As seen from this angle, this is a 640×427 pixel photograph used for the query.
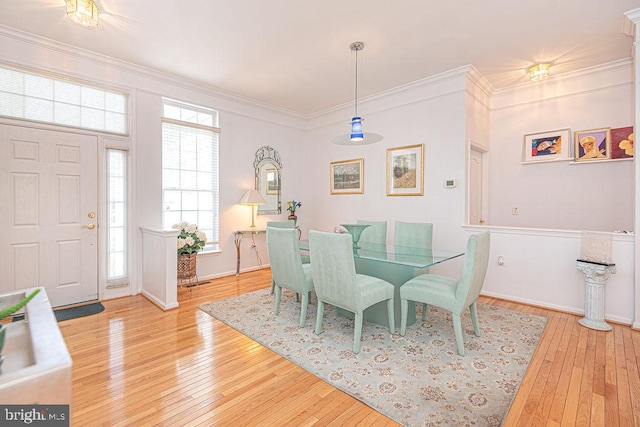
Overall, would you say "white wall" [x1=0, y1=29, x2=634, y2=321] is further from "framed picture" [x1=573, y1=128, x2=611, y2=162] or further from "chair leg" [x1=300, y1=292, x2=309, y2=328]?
"chair leg" [x1=300, y1=292, x2=309, y2=328]

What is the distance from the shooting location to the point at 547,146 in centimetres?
413

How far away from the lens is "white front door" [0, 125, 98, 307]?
3.11m

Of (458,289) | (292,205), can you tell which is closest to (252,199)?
(292,205)

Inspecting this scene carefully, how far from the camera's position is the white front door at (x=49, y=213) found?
3107 mm

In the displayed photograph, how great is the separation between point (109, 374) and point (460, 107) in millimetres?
4554

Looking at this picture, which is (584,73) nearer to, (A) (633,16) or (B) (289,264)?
(A) (633,16)

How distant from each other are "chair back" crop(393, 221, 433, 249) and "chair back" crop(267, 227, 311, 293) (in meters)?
1.44

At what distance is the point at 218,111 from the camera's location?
4.73 metres

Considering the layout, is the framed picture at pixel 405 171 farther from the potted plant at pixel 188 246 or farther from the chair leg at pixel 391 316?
the potted plant at pixel 188 246

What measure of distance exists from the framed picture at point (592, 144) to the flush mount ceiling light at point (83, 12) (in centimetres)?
549

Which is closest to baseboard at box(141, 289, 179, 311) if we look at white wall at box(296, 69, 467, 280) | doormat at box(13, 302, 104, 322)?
doormat at box(13, 302, 104, 322)

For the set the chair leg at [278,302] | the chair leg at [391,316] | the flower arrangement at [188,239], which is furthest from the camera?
the flower arrangement at [188,239]

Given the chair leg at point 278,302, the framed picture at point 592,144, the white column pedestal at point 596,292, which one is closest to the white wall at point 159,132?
the chair leg at point 278,302

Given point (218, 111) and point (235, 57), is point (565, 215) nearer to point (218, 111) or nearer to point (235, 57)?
point (235, 57)
